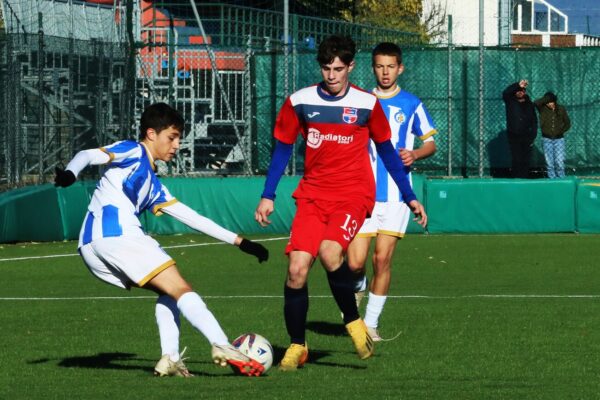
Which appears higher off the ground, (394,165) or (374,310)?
(394,165)

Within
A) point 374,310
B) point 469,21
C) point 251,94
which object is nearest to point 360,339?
point 374,310

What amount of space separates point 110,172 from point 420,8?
3719 cm

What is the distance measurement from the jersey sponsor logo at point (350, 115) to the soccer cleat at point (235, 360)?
1610 millimetres

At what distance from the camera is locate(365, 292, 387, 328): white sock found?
1056cm

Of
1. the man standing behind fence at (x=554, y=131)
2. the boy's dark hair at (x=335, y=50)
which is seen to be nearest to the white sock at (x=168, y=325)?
the boy's dark hair at (x=335, y=50)

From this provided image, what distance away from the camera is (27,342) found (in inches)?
407

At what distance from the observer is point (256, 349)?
8.54 m

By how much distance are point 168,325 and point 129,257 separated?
18.6 inches

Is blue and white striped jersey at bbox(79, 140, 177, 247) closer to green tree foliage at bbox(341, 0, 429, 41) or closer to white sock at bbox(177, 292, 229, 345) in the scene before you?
white sock at bbox(177, 292, 229, 345)

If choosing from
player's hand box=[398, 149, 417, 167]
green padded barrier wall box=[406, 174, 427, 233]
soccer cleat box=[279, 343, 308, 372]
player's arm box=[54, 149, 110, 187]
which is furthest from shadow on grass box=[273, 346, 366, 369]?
green padded barrier wall box=[406, 174, 427, 233]

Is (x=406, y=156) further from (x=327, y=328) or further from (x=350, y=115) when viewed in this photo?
(x=327, y=328)

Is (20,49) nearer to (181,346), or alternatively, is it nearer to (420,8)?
(181,346)

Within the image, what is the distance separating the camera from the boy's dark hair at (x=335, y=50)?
8.91 metres

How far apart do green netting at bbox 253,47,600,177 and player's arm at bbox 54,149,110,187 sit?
17.2 m
